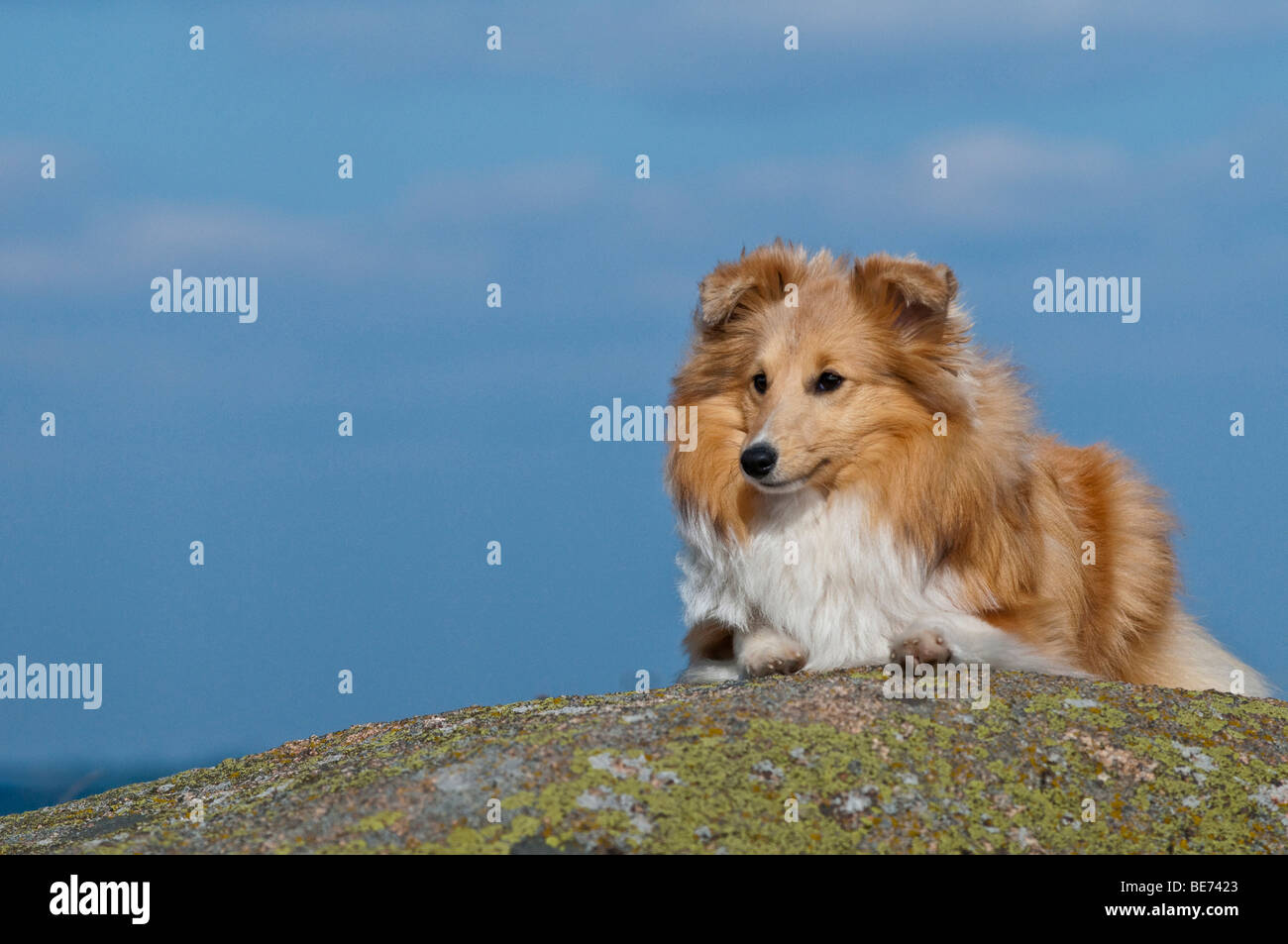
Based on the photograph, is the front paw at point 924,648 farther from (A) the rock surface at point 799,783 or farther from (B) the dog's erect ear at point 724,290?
(B) the dog's erect ear at point 724,290

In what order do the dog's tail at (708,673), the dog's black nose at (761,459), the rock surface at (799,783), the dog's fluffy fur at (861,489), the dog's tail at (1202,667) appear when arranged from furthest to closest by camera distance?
the dog's tail at (1202,667), the dog's tail at (708,673), the dog's fluffy fur at (861,489), the dog's black nose at (761,459), the rock surface at (799,783)

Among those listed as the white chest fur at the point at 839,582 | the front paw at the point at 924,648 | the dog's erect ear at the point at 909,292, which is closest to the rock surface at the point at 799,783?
the front paw at the point at 924,648

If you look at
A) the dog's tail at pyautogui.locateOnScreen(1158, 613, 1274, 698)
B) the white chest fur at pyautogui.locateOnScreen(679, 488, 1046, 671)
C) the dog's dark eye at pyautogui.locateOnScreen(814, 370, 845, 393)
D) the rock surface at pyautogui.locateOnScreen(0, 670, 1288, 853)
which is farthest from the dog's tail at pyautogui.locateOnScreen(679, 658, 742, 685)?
the dog's tail at pyautogui.locateOnScreen(1158, 613, 1274, 698)

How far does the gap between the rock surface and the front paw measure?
1.92 ft

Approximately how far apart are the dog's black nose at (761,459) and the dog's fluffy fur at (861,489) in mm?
52

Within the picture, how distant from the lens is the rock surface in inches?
222

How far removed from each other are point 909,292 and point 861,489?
1.30 metres

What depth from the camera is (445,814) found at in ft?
18.4

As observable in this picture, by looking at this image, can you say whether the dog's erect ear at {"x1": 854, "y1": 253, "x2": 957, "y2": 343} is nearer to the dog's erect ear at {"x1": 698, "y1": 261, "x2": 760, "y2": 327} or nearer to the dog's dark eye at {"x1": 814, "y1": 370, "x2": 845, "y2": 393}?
the dog's dark eye at {"x1": 814, "y1": 370, "x2": 845, "y2": 393}

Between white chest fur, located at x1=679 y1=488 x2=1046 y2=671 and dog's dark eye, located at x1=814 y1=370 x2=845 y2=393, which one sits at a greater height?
dog's dark eye, located at x1=814 y1=370 x2=845 y2=393

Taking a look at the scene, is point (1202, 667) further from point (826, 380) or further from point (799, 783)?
point (799, 783)

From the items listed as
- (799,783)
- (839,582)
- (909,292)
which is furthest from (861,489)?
(799,783)

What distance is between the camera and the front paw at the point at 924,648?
8141 millimetres
